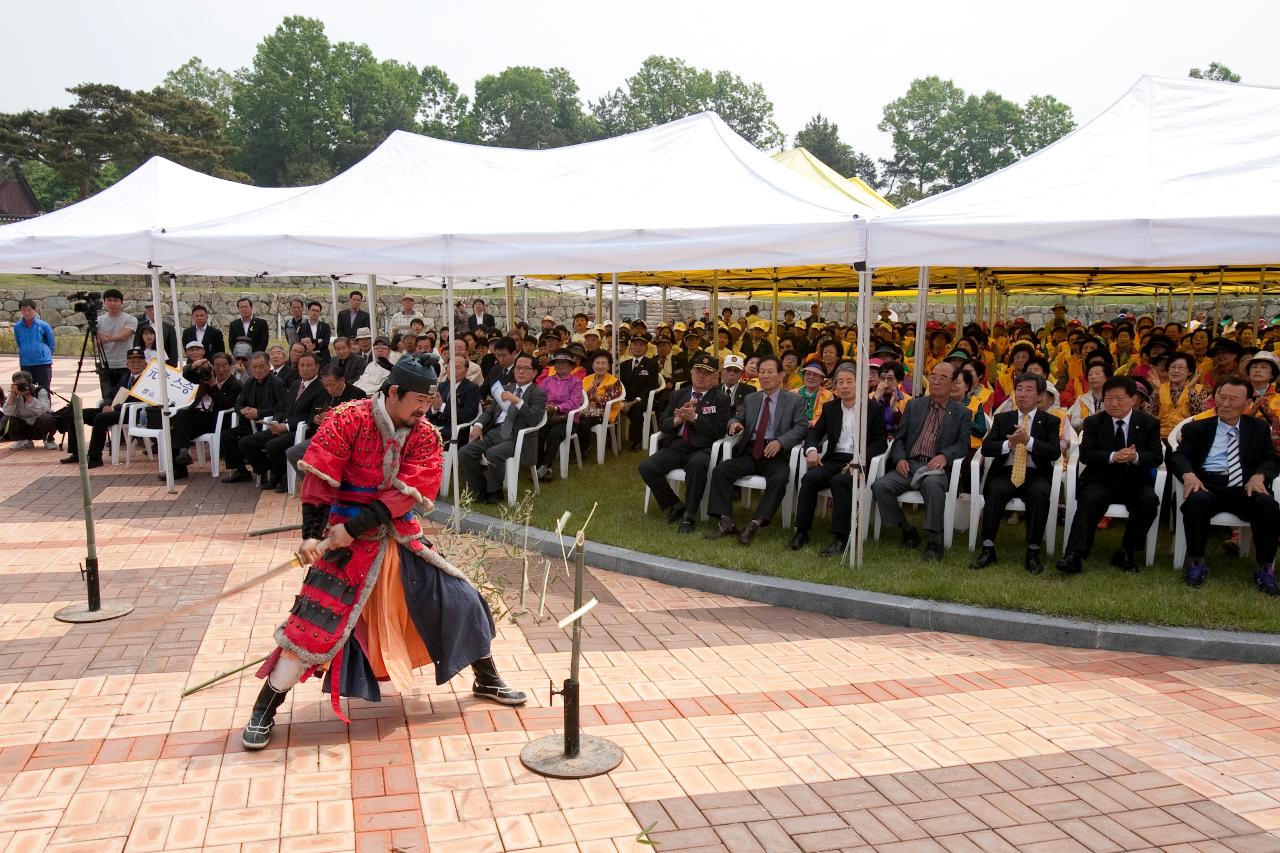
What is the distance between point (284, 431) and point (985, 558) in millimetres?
6205

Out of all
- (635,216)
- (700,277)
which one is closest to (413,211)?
(635,216)

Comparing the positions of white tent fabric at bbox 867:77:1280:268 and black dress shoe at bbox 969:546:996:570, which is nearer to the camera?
white tent fabric at bbox 867:77:1280:268

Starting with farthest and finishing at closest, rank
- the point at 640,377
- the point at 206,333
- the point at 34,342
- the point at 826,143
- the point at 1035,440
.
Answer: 1. the point at 826,143
2. the point at 206,333
3. the point at 34,342
4. the point at 640,377
5. the point at 1035,440

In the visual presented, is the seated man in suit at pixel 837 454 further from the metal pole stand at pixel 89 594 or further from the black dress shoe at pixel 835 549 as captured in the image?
the metal pole stand at pixel 89 594

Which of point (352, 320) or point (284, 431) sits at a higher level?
point (352, 320)

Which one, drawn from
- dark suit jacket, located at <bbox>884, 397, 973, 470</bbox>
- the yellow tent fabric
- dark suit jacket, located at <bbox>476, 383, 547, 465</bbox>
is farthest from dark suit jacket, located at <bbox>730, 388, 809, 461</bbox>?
the yellow tent fabric

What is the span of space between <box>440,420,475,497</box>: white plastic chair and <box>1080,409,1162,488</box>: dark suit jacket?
4.79 metres

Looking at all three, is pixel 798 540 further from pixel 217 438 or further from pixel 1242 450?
pixel 217 438

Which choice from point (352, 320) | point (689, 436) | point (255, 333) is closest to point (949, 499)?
point (689, 436)

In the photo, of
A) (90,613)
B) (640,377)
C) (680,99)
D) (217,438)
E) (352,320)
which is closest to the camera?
(90,613)

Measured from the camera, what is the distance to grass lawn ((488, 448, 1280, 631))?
17.8 feet

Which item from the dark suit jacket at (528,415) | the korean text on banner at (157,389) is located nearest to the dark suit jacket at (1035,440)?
the dark suit jacket at (528,415)

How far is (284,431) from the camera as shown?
9.04 meters

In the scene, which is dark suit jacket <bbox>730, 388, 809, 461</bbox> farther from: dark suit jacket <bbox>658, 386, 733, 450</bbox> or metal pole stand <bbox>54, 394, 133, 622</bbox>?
metal pole stand <bbox>54, 394, 133, 622</bbox>
